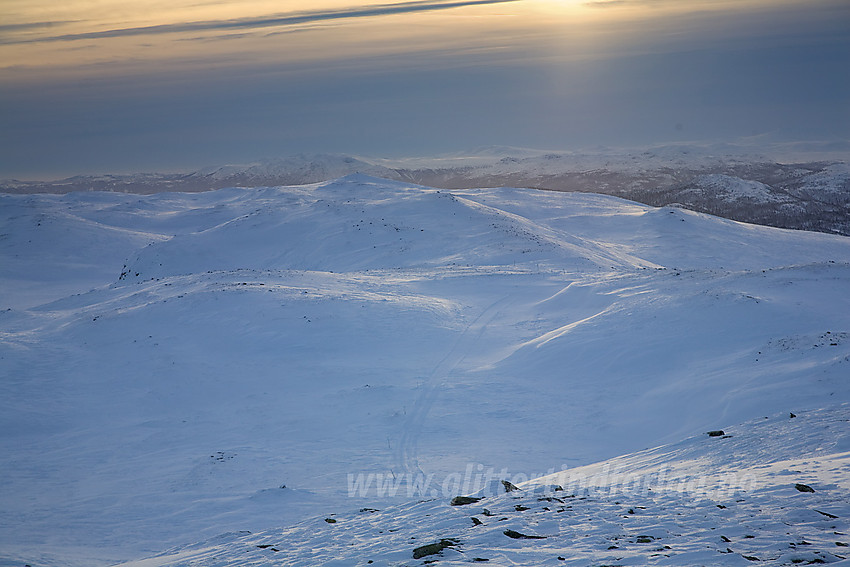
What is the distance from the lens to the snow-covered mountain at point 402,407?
11.7 meters

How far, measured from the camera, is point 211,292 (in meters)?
31.4

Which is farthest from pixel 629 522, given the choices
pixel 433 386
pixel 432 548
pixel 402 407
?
pixel 433 386

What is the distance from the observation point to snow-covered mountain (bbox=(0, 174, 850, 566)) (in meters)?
11.7

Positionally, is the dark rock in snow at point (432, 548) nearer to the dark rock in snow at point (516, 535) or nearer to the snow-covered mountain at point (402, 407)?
the snow-covered mountain at point (402, 407)

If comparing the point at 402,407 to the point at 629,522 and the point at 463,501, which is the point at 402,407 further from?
the point at 629,522

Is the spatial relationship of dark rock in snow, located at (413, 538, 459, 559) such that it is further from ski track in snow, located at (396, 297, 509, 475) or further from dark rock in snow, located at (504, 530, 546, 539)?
ski track in snow, located at (396, 297, 509, 475)

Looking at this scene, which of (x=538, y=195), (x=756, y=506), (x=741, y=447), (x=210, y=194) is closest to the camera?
(x=756, y=506)

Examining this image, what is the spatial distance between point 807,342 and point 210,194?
9856 cm

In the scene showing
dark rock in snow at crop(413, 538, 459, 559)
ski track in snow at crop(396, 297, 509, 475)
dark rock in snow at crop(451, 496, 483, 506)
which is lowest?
dark rock in snow at crop(413, 538, 459, 559)

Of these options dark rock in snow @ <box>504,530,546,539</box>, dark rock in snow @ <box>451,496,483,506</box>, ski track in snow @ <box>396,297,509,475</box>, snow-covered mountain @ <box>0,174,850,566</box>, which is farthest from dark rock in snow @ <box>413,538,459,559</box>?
ski track in snow @ <box>396,297,509,475</box>

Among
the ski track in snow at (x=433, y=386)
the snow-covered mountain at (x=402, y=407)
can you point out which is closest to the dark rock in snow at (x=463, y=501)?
the snow-covered mountain at (x=402, y=407)

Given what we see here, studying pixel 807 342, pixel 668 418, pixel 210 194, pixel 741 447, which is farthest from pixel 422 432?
pixel 210 194

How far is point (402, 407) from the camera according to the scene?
2156 cm

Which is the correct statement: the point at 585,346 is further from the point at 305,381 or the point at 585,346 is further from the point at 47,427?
the point at 47,427
